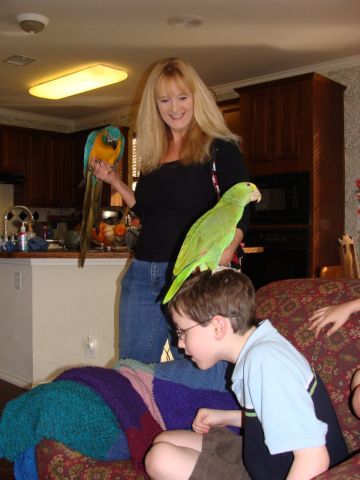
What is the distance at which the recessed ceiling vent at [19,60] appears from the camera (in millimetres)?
4602

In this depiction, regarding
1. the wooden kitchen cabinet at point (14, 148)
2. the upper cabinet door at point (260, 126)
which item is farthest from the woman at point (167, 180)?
the wooden kitchen cabinet at point (14, 148)

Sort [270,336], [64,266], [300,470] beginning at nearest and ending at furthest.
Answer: [300,470], [270,336], [64,266]

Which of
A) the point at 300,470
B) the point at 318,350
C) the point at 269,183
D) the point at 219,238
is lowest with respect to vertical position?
the point at 300,470

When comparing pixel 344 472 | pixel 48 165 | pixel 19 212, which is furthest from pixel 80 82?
pixel 344 472

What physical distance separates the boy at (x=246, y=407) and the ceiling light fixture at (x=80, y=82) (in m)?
4.06

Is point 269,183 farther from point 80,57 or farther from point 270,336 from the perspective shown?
point 270,336

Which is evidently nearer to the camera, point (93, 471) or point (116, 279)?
point (93, 471)

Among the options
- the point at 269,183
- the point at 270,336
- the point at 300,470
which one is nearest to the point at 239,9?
the point at 269,183

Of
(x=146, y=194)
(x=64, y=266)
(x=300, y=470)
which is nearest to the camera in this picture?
(x=300, y=470)

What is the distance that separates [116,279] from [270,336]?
2417 millimetres

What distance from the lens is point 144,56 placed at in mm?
4551

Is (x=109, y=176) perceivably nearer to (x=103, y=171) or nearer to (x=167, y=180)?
(x=103, y=171)

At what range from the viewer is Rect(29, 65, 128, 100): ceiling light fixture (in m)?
4.91

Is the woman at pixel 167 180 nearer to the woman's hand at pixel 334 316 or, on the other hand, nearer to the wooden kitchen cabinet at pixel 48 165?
the woman's hand at pixel 334 316
